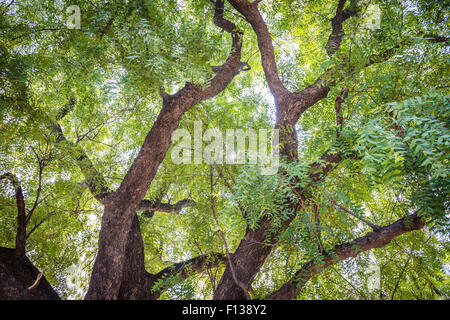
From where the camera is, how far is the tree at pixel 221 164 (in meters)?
2.48

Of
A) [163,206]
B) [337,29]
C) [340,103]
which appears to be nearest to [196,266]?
[163,206]

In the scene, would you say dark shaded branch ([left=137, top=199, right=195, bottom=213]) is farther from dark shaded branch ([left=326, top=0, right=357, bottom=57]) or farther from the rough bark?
dark shaded branch ([left=326, top=0, right=357, bottom=57])

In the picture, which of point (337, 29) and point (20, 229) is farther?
point (337, 29)

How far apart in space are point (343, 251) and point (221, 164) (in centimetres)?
187

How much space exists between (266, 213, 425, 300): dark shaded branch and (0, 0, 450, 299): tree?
0.02 m

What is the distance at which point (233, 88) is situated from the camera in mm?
5438

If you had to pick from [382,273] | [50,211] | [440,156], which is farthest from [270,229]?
[50,211]

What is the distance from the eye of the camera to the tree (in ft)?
8.14

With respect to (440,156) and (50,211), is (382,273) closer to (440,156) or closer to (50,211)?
(440,156)

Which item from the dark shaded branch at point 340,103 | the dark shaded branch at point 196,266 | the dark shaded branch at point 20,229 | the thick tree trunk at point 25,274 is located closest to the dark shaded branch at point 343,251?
the dark shaded branch at point 196,266

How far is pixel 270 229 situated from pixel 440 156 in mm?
1727

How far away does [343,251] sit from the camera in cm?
297

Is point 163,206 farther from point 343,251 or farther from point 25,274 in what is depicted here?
point 343,251

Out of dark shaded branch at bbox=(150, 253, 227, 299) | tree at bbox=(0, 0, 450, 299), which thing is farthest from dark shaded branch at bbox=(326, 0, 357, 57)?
dark shaded branch at bbox=(150, 253, 227, 299)
